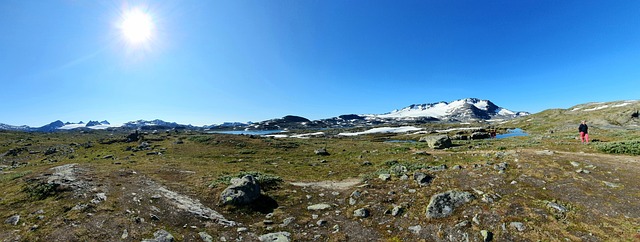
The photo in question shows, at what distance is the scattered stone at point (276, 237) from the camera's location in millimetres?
12992

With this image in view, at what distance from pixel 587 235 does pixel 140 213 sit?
72.3ft

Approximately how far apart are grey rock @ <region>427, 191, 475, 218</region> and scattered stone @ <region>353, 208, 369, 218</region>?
3447 mm

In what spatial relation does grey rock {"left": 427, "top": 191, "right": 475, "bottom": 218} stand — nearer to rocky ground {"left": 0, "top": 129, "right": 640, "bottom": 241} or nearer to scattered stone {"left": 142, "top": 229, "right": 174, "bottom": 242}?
rocky ground {"left": 0, "top": 129, "right": 640, "bottom": 241}

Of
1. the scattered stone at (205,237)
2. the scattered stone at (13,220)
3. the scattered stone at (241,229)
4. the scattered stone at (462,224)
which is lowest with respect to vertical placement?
the scattered stone at (241,229)

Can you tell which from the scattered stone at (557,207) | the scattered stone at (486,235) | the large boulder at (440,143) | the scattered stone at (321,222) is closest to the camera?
the scattered stone at (486,235)

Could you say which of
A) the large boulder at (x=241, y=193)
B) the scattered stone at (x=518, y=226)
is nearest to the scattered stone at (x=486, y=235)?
the scattered stone at (x=518, y=226)

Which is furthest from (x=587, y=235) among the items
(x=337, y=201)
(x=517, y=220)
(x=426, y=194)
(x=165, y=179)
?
(x=165, y=179)

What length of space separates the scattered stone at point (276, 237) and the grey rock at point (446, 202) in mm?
7789

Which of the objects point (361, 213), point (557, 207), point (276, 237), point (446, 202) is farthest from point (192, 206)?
point (557, 207)

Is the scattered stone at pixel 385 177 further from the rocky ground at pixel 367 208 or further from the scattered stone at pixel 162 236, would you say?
the scattered stone at pixel 162 236

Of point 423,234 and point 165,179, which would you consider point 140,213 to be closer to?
point 165,179

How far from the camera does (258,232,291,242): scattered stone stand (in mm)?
12992

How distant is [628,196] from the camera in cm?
1416

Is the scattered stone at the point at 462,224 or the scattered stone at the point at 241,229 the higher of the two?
the scattered stone at the point at 462,224
